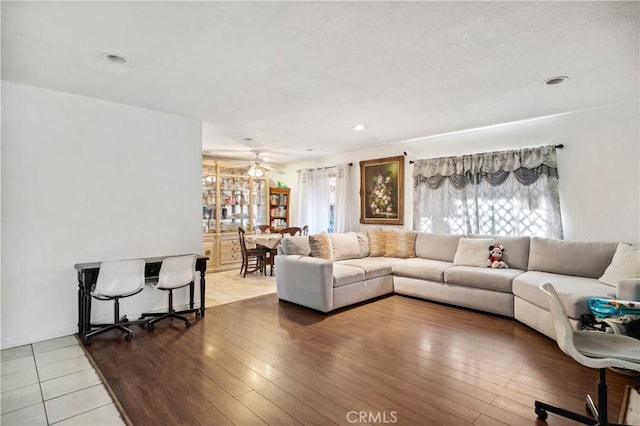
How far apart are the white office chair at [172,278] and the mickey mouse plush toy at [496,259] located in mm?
3866

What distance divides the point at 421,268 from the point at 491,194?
1.54m

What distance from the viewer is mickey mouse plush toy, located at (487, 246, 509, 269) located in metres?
4.16

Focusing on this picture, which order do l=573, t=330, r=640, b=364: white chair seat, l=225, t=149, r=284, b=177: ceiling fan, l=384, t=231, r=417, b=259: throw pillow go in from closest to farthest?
l=573, t=330, r=640, b=364: white chair seat → l=384, t=231, r=417, b=259: throw pillow → l=225, t=149, r=284, b=177: ceiling fan

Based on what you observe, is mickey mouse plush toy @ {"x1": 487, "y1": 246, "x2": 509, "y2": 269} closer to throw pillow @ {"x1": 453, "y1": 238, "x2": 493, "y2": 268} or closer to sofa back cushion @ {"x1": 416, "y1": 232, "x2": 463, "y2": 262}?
throw pillow @ {"x1": 453, "y1": 238, "x2": 493, "y2": 268}

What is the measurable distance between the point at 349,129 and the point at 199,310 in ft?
10.8

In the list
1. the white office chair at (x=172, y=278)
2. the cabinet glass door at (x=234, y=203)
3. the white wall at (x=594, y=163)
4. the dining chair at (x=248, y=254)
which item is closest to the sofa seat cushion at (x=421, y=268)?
the white wall at (x=594, y=163)

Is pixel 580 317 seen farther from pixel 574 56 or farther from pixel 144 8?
pixel 144 8

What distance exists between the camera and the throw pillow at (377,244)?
5.41 metres

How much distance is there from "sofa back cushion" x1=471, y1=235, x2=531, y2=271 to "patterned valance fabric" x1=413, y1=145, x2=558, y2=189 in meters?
0.81

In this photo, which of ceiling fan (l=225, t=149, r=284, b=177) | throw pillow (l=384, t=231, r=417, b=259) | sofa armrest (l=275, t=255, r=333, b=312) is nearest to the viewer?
sofa armrest (l=275, t=255, r=333, b=312)

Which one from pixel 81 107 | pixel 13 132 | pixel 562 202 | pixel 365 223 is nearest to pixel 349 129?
pixel 365 223

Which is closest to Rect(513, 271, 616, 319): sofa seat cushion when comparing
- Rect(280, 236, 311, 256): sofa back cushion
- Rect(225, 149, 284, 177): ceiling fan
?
Rect(280, 236, 311, 256): sofa back cushion

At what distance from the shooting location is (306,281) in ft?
13.3

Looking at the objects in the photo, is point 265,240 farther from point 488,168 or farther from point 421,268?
point 488,168
